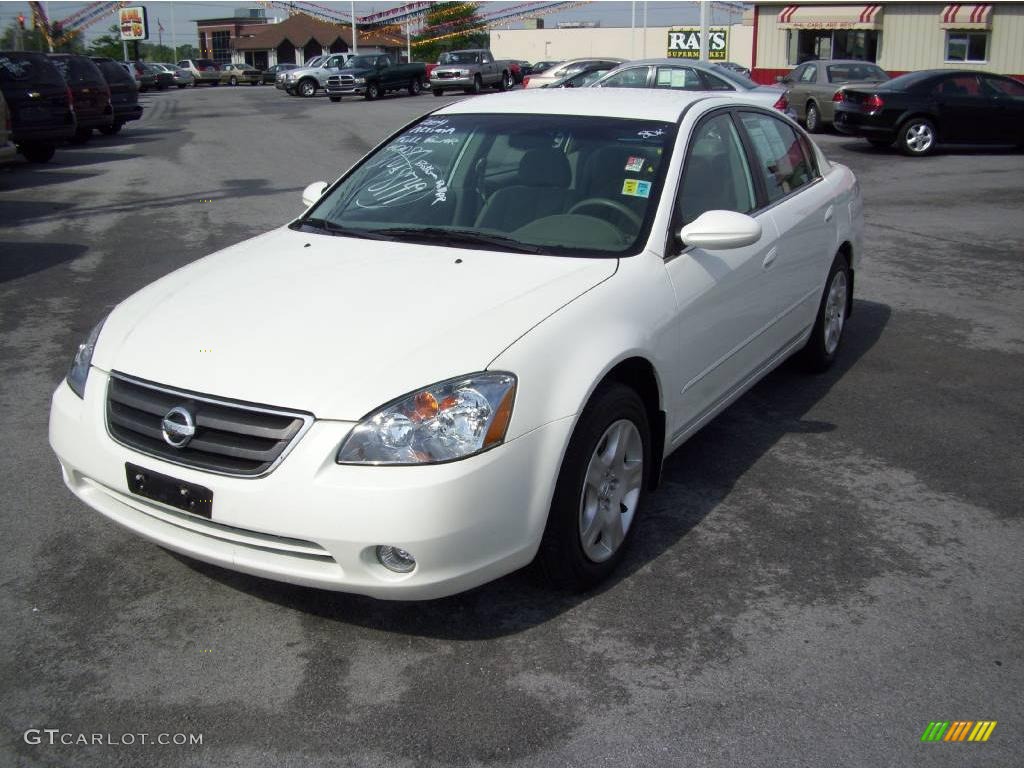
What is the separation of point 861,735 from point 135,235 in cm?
943

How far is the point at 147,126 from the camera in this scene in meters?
25.5

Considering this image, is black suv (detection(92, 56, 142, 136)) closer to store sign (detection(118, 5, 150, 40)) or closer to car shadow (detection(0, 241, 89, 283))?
car shadow (detection(0, 241, 89, 283))

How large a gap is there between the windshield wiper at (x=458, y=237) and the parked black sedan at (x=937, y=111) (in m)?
15.8

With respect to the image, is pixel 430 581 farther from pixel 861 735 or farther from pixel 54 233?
pixel 54 233

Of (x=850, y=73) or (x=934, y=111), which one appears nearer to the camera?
(x=934, y=111)

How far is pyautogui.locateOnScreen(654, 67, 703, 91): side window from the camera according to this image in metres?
17.8

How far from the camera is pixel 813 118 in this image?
21.9m

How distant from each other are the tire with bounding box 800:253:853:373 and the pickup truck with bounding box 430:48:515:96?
112ft

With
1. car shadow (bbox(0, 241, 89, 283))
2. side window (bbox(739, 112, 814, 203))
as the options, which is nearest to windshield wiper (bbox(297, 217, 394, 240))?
side window (bbox(739, 112, 814, 203))

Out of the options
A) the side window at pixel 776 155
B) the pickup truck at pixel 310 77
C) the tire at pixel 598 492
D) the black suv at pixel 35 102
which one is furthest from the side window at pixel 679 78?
the pickup truck at pixel 310 77

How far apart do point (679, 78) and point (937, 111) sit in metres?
4.50

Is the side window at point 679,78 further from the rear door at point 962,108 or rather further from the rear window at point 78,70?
the rear window at point 78,70

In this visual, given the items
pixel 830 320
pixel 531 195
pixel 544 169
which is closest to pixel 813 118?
pixel 830 320

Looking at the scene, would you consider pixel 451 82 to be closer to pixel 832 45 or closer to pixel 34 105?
pixel 832 45
